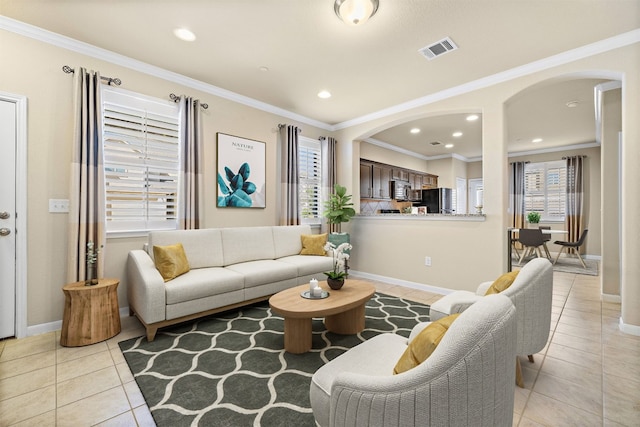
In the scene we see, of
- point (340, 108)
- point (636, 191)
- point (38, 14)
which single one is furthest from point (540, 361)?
point (38, 14)

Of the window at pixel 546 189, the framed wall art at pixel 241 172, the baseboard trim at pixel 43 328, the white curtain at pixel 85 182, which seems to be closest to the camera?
the baseboard trim at pixel 43 328

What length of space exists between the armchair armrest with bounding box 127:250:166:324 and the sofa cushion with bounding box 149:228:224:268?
0.24 metres

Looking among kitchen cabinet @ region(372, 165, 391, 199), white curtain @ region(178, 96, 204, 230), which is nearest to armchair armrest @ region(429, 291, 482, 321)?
white curtain @ region(178, 96, 204, 230)

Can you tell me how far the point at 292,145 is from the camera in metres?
4.62

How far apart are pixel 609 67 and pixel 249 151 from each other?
165 inches

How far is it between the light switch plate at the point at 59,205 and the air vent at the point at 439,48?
3882 millimetres

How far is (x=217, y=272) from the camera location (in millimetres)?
3162

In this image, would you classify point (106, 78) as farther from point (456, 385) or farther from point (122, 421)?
point (456, 385)

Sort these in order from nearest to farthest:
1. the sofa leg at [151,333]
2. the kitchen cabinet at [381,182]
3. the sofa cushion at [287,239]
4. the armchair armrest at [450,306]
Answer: the armchair armrest at [450,306] < the sofa leg at [151,333] < the sofa cushion at [287,239] < the kitchen cabinet at [381,182]

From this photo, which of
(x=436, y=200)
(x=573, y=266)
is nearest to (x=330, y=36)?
(x=436, y=200)

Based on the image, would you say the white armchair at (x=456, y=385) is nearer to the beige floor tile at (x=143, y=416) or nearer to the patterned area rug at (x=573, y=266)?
the beige floor tile at (x=143, y=416)

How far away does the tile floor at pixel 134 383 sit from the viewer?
162cm

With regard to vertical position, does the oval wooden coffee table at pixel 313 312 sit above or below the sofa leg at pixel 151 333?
above

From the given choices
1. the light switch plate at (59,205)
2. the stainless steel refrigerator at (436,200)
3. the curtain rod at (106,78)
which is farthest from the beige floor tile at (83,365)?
the stainless steel refrigerator at (436,200)
